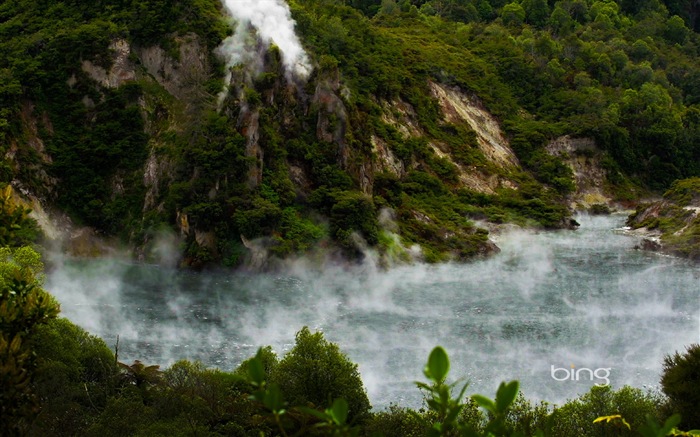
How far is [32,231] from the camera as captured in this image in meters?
54.8

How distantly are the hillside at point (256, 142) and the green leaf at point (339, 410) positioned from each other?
50.9 meters

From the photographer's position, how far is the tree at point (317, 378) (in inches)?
1043

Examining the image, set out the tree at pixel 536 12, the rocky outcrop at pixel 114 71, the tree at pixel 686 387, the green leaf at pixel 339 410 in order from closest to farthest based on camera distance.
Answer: the green leaf at pixel 339 410 < the tree at pixel 686 387 < the rocky outcrop at pixel 114 71 < the tree at pixel 536 12

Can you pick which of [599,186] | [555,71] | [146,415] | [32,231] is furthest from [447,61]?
[146,415]

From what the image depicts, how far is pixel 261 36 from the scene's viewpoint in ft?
218

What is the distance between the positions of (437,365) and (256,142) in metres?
56.6

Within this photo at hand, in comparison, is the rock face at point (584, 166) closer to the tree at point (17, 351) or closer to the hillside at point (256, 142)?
the hillside at point (256, 142)

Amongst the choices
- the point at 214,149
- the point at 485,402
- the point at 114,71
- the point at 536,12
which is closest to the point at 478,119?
the point at 214,149

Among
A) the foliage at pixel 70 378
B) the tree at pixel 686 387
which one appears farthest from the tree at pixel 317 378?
the tree at pixel 686 387

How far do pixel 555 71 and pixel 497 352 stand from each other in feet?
240

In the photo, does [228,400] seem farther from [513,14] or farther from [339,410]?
[513,14]

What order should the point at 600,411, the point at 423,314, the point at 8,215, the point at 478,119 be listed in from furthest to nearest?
the point at 478,119 → the point at 423,314 → the point at 600,411 → the point at 8,215

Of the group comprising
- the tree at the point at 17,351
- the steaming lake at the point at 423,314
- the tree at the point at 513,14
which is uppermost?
the tree at the point at 513,14

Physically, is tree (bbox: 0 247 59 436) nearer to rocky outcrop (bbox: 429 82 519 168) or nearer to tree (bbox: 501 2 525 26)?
rocky outcrop (bbox: 429 82 519 168)
